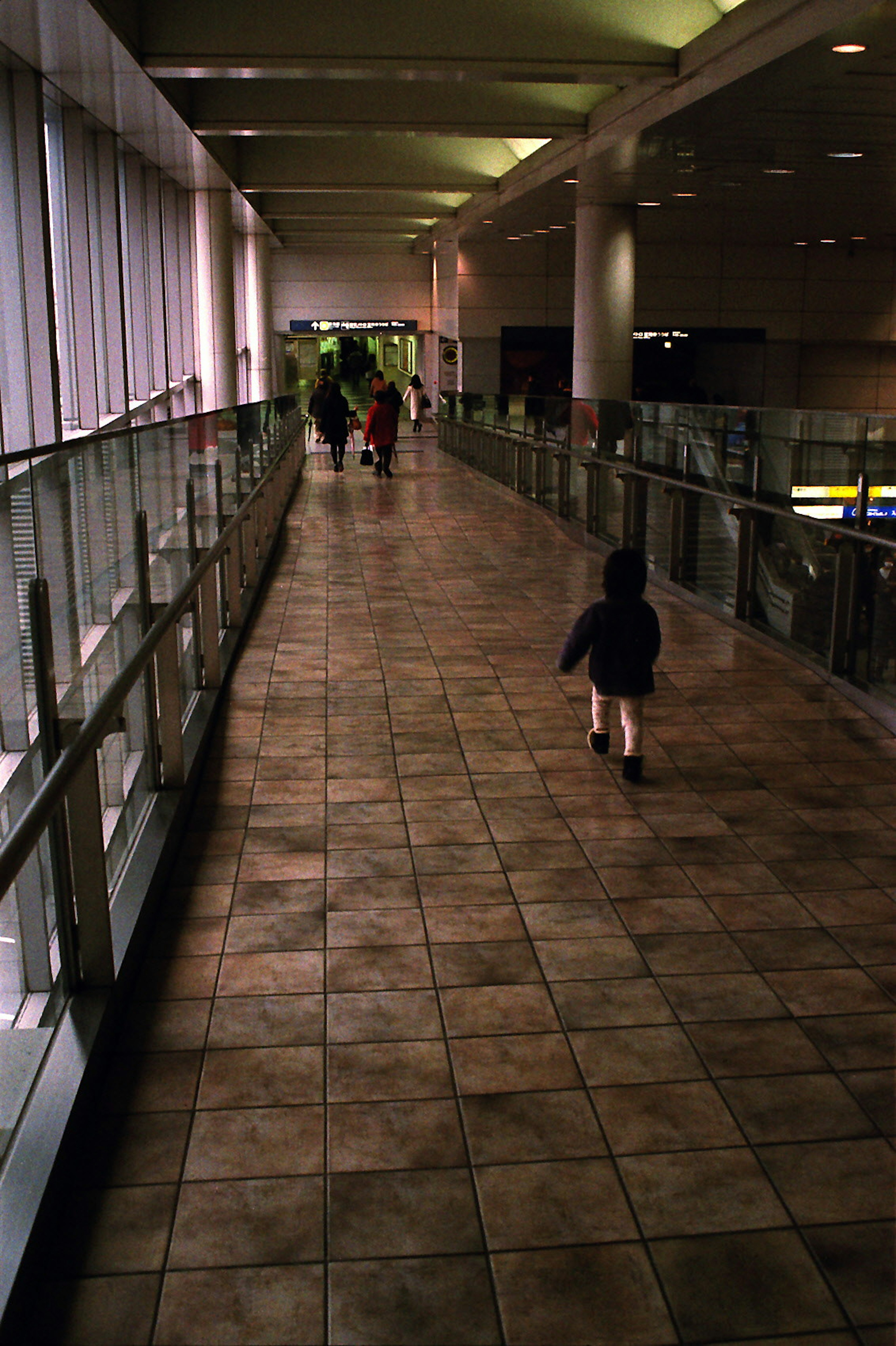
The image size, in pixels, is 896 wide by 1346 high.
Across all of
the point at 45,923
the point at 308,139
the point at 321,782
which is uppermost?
the point at 308,139

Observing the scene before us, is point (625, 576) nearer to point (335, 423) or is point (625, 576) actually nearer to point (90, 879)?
point (90, 879)

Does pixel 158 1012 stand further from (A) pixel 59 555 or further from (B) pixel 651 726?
(B) pixel 651 726

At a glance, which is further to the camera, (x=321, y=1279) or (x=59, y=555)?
(x=59, y=555)

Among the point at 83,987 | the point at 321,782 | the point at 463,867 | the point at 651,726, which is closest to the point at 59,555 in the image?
the point at 83,987

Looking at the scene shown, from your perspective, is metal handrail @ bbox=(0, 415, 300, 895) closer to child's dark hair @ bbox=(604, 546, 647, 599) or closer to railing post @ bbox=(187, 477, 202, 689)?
railing post @ bbox=(187, 477, 202, 689)

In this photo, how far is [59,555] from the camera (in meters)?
3.18

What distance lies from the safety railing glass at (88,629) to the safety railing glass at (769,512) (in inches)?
125

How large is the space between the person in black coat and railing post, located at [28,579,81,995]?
18786 millimetres

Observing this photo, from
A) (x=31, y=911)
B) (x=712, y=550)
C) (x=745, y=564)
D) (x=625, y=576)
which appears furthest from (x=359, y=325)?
(x=31, y=911)

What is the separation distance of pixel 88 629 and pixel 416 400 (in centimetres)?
3540

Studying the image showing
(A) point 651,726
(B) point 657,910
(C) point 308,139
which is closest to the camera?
(B) point 657,910

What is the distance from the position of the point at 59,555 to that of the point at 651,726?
3.54m

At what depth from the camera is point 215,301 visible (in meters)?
22.7

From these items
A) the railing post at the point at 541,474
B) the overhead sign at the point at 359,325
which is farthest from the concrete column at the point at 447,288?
the railing post at the point at 541,474
